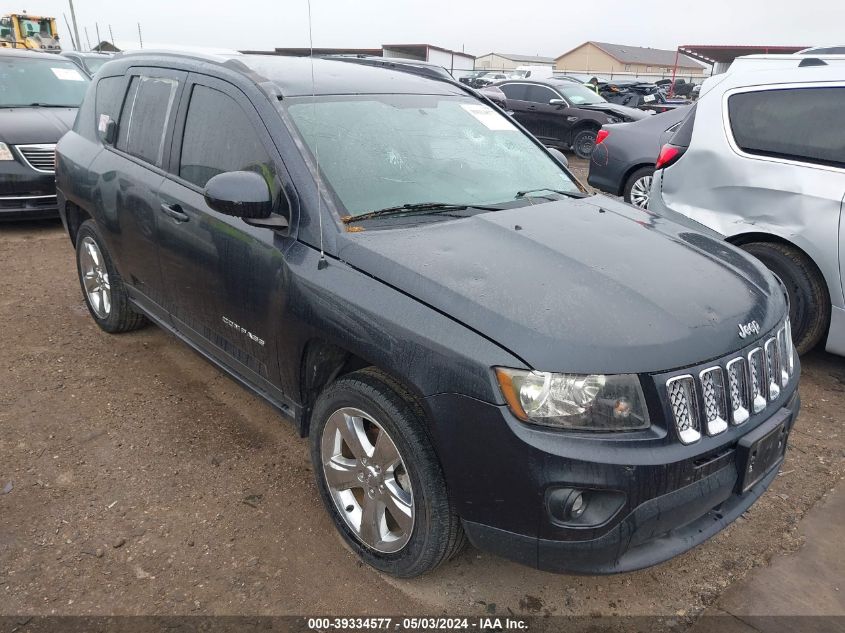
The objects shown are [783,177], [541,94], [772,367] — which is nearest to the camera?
[772,367]

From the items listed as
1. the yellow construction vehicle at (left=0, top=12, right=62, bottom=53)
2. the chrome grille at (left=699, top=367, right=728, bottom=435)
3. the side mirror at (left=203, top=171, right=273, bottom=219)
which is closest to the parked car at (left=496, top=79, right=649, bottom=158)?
the side mirror at (left=203, top=171, right=273, bottom=219)

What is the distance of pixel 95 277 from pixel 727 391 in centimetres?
401

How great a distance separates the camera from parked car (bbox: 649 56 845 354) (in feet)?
12.7

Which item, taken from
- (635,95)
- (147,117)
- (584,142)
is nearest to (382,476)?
(147,117)

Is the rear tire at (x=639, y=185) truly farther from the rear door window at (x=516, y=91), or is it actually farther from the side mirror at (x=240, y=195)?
the rear door window at (x=516, y=91)

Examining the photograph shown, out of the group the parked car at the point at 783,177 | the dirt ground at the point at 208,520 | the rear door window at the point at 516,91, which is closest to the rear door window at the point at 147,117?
the dirt ground at the point at 208,520

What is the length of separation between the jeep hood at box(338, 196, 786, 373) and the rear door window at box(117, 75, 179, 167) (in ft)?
5.21

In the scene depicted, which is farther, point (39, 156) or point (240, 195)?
point (39, 156)

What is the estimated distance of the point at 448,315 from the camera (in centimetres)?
205

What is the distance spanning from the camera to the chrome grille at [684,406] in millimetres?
Answer: 1950

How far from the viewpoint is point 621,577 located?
255cm

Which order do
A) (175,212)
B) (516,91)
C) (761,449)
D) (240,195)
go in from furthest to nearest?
1. (516,91)
2. (175,212)
3. (240,195)
4. (761,449)

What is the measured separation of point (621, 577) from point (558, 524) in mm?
828

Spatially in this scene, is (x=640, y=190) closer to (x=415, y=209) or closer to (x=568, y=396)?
(x=415, y=209)
